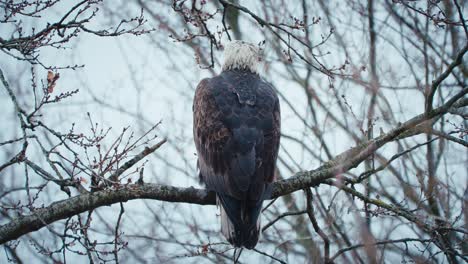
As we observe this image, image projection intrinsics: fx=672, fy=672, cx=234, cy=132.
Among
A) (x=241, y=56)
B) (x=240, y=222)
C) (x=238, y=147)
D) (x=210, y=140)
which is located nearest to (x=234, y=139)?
(x=238, y=147)

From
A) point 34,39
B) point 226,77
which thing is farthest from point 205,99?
point 34,39

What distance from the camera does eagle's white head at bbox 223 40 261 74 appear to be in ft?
23.1

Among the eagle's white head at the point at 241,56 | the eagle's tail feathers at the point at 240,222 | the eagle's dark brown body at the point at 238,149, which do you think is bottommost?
the eagle's tail feathers at the point at 240,222

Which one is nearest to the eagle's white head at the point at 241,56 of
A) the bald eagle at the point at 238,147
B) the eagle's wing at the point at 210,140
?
the bald eagle at the point at 238,147

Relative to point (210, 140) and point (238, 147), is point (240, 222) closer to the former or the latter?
point (238, 147)

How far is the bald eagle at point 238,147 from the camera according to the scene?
5477 mm

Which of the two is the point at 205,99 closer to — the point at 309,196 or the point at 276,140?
the point at 276,140

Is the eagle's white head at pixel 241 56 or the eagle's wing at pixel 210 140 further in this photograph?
the eagle's white head at pixel 241 56

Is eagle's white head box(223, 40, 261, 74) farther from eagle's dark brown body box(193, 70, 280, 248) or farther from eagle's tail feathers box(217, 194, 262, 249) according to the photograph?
eagle's tail feathers box(217, 194, 262, 249)

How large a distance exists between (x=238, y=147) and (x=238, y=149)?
0.06ft

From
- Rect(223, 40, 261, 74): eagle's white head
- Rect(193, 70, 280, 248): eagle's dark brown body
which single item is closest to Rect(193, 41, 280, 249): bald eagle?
Rect(193, 70, 280, 248): eagle's dark brown body

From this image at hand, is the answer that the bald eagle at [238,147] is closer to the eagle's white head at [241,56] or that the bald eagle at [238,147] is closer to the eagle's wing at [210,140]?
the eagle's wing at [210,140]

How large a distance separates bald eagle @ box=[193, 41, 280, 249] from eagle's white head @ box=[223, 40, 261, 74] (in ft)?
2.05

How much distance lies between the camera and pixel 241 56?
23.2 ft
